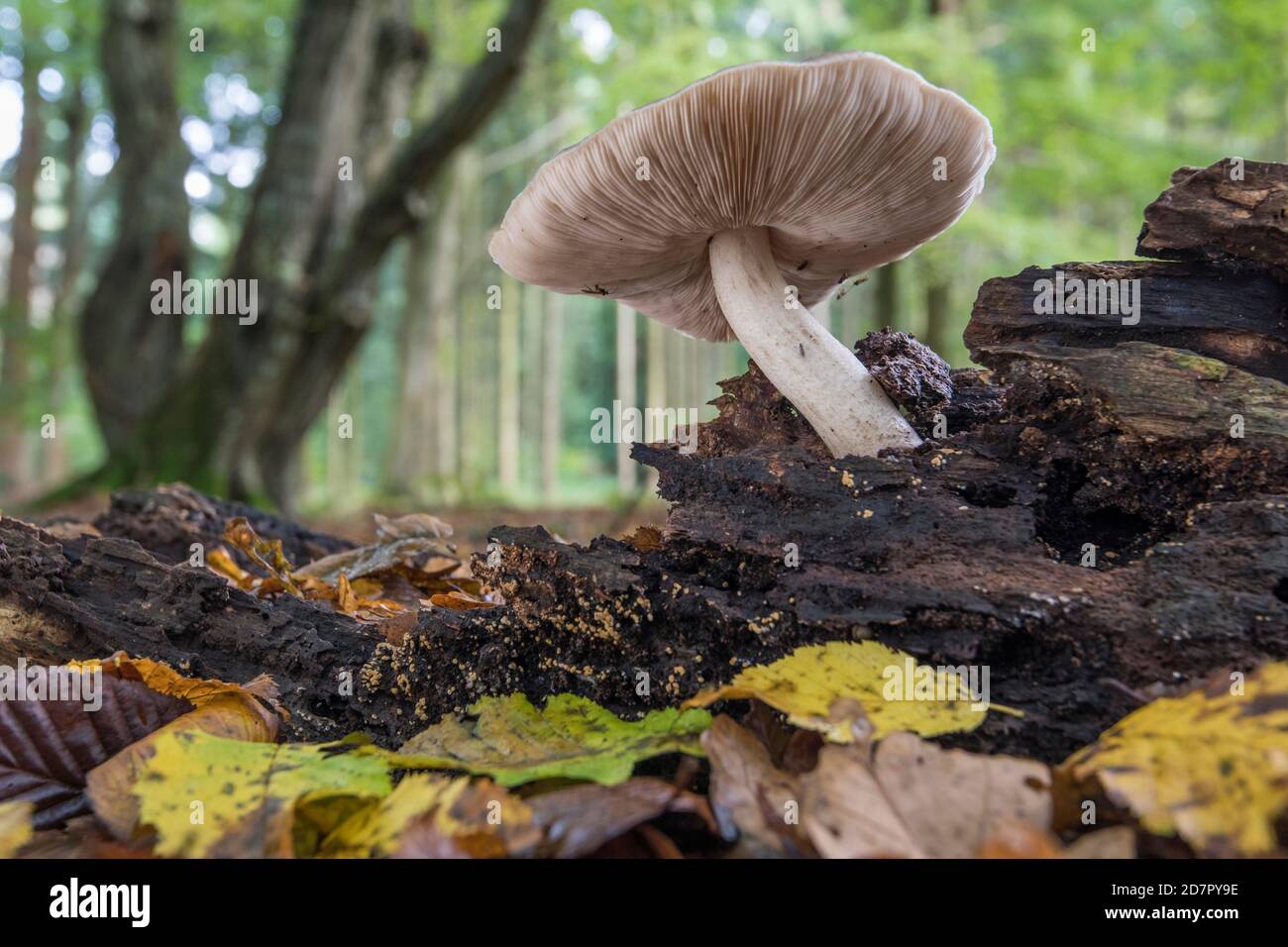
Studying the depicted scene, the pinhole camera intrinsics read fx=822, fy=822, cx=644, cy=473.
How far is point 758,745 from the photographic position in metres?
1.21

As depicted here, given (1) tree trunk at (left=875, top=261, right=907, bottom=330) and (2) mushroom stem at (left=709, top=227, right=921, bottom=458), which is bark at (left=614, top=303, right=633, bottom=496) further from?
(2) mushroom stem at (left=709, top=227, right=921, bottom=458)

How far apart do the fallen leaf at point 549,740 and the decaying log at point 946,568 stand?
0.21ft

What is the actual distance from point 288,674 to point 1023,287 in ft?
5.75

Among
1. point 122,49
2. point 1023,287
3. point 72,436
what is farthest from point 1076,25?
point 72,436

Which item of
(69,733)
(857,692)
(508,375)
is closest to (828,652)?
(857,692)

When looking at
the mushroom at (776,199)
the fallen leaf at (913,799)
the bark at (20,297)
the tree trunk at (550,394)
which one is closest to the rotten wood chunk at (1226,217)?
the mushroom at (776,199)

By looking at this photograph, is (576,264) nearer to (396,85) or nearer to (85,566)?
(85,566)

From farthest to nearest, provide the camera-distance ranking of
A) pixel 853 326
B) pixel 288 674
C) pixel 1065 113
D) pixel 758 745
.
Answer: pixel 853 326, pixel 1065 113, pixel 288 674, pixel 758 745

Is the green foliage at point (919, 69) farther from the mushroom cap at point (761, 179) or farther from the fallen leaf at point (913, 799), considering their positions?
the fallen leaf at point (913, 799)

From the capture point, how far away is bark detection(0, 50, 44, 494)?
1370 cm

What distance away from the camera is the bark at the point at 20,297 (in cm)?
1370

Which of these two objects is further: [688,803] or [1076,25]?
[1076,25]

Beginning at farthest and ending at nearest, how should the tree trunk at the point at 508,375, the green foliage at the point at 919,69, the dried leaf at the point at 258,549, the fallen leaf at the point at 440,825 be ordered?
the tree trunk at the point at 508,375 < the green foliage at the point at 919,69 < the dried leaf at the point at 258,549 < the fallen leaf at the point at 440,825

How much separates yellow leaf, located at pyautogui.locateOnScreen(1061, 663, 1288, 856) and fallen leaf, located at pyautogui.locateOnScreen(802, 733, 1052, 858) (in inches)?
3.8
